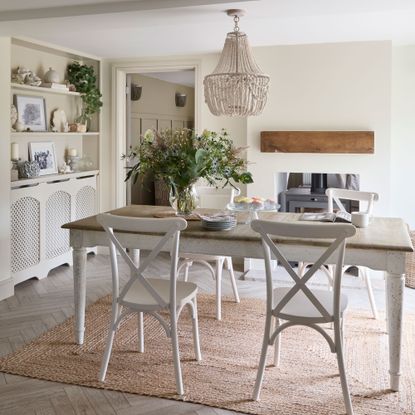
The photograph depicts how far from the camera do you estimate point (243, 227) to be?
3.32 m

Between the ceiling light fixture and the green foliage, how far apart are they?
0.22 m

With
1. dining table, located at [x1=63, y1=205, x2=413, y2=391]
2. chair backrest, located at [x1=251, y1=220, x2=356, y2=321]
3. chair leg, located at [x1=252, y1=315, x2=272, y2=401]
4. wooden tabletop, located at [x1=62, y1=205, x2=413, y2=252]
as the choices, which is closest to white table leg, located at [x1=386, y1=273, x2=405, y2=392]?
dining table, located at [x1=63, y1=205, x2=413, y2=391]

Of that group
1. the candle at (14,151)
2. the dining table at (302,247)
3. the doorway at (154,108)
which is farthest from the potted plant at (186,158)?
the doorway at (154,108)

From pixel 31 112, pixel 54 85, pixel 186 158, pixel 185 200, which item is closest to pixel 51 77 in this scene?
pixel 54 85

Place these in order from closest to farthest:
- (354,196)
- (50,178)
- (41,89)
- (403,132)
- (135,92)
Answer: (354,196) < (41,89) < (50,178) < (403,132) < (135,92)

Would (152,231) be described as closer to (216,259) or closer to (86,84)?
(216,259)

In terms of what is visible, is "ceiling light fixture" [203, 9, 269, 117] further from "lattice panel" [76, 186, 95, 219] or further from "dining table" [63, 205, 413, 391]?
"lattice panel" [76, 186, 95, 219]

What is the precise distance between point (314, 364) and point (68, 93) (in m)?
3.71

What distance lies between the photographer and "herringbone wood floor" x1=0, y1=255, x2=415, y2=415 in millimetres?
2752

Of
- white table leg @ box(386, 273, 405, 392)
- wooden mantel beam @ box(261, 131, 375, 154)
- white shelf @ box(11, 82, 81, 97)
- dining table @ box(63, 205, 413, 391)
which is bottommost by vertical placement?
white table leg @ box(386, 273, 405, 392)

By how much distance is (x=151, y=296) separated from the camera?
3.02m

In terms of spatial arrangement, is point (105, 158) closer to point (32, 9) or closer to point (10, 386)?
point (32, 9)

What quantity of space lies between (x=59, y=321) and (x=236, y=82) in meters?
2.13

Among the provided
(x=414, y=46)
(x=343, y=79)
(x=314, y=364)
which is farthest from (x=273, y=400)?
(x=414, y=46)
